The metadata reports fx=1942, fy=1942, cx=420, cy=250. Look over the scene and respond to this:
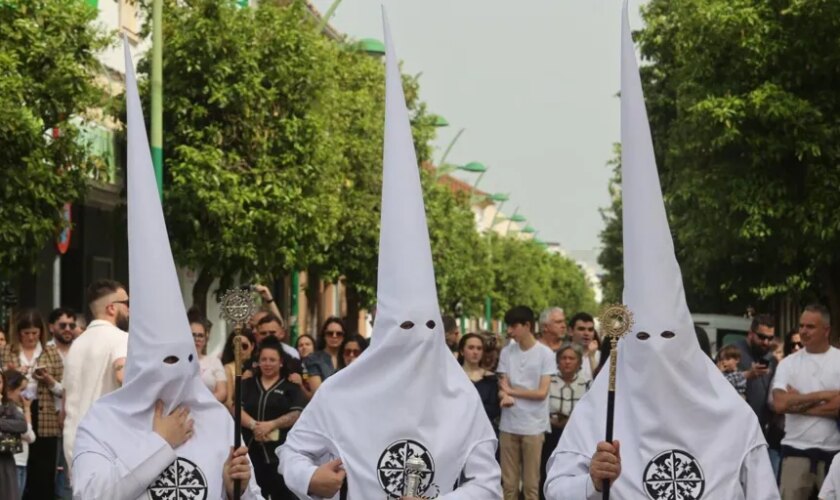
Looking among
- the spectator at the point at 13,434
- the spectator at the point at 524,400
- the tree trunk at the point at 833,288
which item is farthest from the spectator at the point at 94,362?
the tree trunk at the point at 833,288

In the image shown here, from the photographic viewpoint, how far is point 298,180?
28.6 m

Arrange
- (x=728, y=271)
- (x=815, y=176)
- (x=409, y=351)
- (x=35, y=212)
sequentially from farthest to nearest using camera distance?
(x=728, y=271) → (x=815, y=176) → (x=35, y=212) → (x=409, y=351)

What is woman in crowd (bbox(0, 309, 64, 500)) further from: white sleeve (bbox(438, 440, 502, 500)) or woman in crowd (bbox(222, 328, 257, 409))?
white sleeve (bbox(438, 440, 502, 500))

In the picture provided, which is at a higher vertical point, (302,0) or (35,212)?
(302,0)

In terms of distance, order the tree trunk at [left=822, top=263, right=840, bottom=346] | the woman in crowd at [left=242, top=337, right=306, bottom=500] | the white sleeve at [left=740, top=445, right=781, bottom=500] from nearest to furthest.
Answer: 1. the white sleeve at [left=740, top=445, right=781, bottom=500]
2. the woman in crowd at [left=242, top=337, right=306, bottom=500]
3. the tree trunk at [left=822, top=263, right=840, bottom=346]

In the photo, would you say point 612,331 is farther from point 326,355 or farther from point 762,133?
point 762,133

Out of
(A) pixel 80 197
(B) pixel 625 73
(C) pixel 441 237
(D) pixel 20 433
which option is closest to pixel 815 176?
(A) pixel 80 197

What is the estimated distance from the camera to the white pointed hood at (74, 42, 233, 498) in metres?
7.11

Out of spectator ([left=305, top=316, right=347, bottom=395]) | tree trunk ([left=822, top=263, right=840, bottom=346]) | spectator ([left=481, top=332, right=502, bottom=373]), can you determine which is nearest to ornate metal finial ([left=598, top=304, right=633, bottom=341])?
spectator ([left=305, top=316, right=347, bottom=395])

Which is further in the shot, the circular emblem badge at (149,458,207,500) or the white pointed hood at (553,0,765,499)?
the white pointed hood at (553,0,765,499)

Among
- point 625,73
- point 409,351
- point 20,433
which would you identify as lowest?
point 20,433

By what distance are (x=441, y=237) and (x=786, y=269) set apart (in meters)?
14.5

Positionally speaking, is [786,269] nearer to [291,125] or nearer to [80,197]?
[291,125]

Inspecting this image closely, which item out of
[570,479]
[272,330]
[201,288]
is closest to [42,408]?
[272,330]
